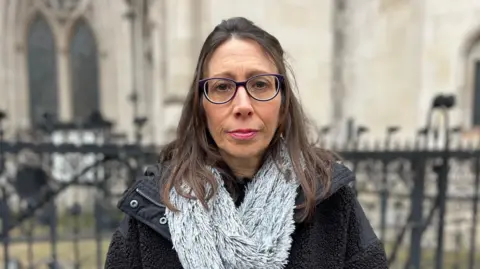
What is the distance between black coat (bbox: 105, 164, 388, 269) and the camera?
1360 mm

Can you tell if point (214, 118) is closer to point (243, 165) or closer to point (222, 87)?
point (222, 87)

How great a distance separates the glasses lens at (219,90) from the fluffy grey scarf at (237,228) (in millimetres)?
253

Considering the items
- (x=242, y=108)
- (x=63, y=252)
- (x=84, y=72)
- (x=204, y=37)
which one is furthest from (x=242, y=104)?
(x=84, y=72)

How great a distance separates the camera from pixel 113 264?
1417 mm

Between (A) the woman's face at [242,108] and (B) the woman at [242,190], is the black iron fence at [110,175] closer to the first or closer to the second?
(B) the woman at [242,190]

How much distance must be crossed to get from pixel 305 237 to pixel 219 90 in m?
0.56

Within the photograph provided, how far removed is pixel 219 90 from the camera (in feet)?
4.33

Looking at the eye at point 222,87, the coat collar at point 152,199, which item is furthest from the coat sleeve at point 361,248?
the eye at point 222,87

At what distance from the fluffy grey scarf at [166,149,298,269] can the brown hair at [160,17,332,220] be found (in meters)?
0.04

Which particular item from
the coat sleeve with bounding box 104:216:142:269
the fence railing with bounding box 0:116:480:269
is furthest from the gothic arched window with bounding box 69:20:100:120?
the coat sleeve with bounding box 104:216:142:269

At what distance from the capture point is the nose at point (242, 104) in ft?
4.19

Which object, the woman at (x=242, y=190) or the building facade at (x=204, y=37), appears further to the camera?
the building facade at (x=204, y=37)

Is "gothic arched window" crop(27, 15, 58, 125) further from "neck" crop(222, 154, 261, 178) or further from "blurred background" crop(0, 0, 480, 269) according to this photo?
"neck" crop(222, 154, 261, 178)

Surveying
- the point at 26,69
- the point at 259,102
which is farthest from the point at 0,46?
the point at 259,102
